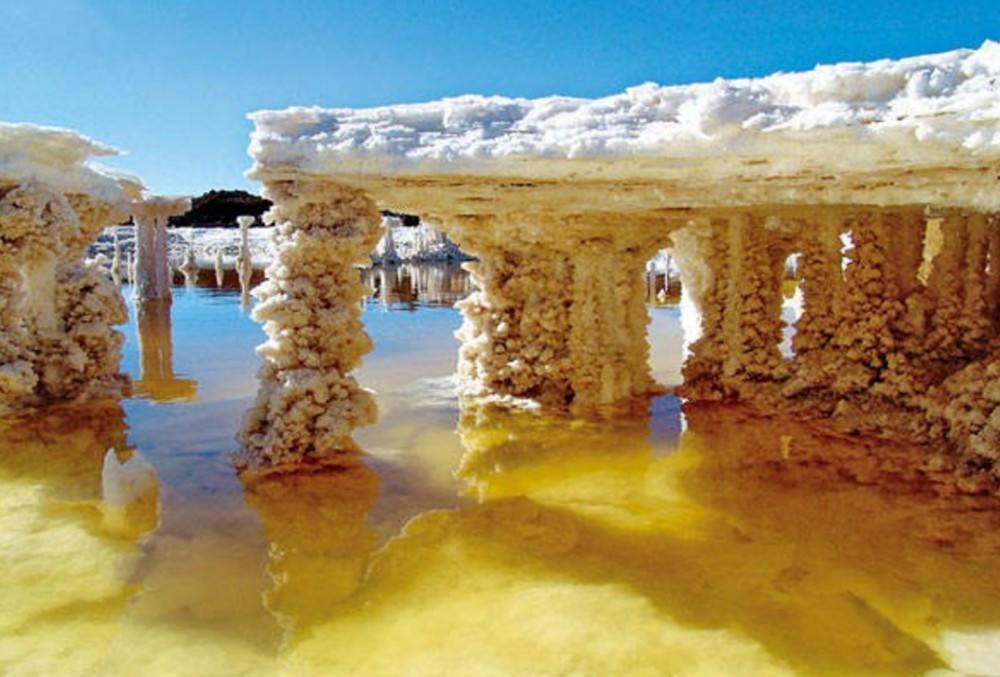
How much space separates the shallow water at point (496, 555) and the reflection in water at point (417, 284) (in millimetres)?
11678

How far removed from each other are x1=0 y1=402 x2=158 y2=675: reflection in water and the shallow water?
0.06ft

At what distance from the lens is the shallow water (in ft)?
13.8

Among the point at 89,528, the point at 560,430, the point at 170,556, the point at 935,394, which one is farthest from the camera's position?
the point at 560,430

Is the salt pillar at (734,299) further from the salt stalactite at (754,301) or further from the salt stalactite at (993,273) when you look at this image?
the salt stalactite at (993,273)

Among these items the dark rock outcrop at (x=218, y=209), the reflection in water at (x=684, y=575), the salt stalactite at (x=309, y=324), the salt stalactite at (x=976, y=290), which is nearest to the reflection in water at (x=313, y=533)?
the reflection in water at (x=684, y=575)

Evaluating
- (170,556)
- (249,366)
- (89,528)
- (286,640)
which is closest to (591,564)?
(286,640)

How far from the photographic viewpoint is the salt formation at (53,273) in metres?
8.88

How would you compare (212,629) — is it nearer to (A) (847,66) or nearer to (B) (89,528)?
(B) (89,528)

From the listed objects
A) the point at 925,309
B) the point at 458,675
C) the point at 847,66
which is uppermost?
the point at 847,66

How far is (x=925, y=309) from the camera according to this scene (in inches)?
319

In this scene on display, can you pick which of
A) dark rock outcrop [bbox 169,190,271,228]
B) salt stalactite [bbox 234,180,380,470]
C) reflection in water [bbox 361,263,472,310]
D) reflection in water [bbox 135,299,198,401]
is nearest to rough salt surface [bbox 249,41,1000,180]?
salt stalactite [bbox 234,180,380,470]

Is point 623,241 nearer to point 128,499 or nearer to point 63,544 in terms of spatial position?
point 128,499

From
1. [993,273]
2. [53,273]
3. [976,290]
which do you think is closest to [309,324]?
[53,273]

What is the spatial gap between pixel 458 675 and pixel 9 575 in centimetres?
327
